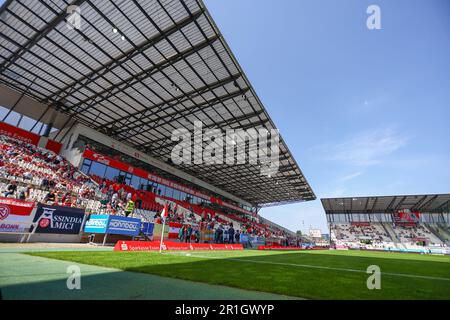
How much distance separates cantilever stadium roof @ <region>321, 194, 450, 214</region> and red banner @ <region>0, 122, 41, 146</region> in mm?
52252

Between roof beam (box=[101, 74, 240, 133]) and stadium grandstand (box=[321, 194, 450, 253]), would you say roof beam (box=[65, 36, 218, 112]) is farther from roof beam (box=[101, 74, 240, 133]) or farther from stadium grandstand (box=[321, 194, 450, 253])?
stadium grandstand (box=[321, 194, 450, 253])

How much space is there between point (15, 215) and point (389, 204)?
5920cm

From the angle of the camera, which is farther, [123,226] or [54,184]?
[54,184]

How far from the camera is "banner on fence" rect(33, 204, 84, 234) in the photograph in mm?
11039

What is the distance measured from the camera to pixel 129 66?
16.5m

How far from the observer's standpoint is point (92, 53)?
615 inches

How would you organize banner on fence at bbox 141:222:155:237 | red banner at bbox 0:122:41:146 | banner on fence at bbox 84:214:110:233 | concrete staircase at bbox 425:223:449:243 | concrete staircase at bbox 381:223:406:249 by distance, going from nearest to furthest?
1. banner on fence at bbox 84:214:110:233
2. banner on fence at bbox 141:222:155:237
3. red banner at bbox 0:122:41:146
4. concrete staircase at bbox 425:223:449:243
5. concrete staircase at bbox 381:223:406:249

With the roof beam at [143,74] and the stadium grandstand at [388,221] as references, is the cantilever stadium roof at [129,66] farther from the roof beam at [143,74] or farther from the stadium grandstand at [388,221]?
the stadium grandstand at [388,221]

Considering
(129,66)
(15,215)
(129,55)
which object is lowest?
(15,215)

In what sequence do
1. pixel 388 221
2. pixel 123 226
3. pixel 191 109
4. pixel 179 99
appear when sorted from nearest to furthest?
pixel 123 226 < pixel 179 99 < pixel 191 109 < pixel 388 221

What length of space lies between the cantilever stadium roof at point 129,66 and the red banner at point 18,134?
3402 millimetres

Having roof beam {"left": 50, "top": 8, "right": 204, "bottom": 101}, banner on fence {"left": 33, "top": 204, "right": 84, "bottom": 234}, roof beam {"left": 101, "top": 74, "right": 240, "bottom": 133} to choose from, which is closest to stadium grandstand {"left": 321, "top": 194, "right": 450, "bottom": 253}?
roof beam {"left": 101, "top": 74, "right": 240, "bottom": 133}

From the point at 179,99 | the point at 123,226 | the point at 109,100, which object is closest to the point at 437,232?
the point at 179,99

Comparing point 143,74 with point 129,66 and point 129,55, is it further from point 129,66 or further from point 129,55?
point 129,55
